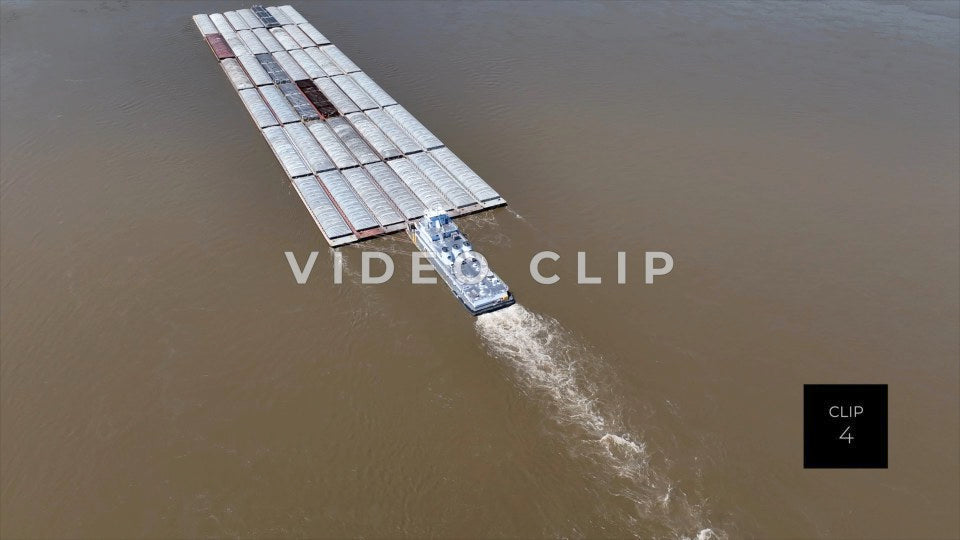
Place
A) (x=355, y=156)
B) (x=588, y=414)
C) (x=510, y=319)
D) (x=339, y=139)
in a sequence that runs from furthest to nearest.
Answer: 1. (x=339, y=139)
2. (x=355, y=156)
3. (x=510, y=319)
4. (x=588, y=414)

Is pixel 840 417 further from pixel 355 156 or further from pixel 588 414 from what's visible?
pixel 355 156

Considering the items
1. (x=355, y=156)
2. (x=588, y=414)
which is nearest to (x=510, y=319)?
(x=588, y=414)

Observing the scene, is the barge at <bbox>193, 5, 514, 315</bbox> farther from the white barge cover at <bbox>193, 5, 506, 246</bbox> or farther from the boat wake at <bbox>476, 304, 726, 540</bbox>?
the boat wake at <bbox>476, 304, 726, 540</bbox>

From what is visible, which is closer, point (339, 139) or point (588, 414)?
point (588, 414)

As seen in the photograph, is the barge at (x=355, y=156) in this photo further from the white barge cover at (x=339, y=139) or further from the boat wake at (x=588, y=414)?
the boat wake at (x=588, y=414)

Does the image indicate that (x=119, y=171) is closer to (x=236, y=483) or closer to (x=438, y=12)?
(x=236, y=483)

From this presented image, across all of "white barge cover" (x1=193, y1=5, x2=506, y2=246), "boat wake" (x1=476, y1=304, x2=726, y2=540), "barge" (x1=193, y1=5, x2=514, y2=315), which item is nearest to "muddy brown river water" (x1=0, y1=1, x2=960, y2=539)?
"boat wake" (x1=476, y1=304, x2=726, y2=540)

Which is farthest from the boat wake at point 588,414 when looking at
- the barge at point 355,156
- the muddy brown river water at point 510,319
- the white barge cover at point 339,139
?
the white barge cover at point 339,139
